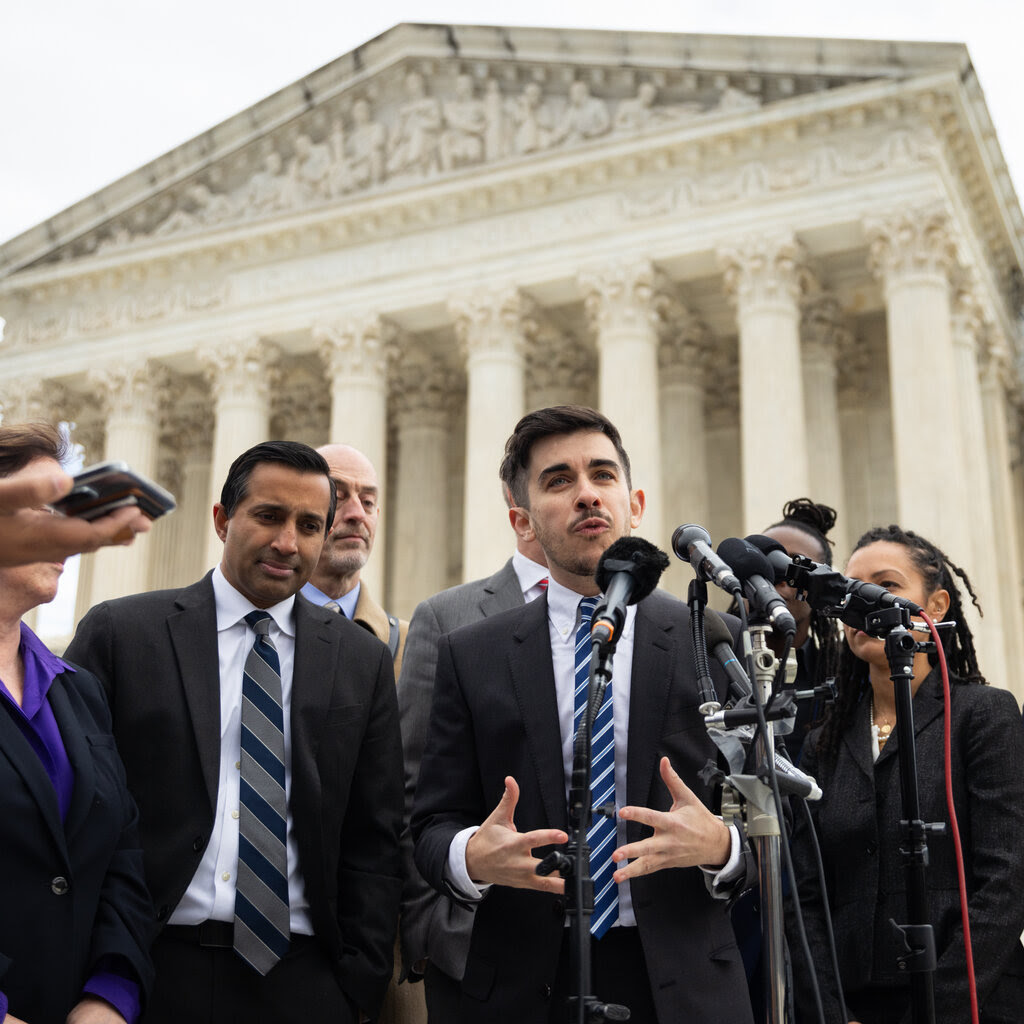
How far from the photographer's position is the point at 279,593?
16.1 feet

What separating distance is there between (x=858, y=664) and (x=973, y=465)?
56.0ft

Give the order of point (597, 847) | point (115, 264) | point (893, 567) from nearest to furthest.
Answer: point (597, 847) < point (893, 567) < point (115, 264)

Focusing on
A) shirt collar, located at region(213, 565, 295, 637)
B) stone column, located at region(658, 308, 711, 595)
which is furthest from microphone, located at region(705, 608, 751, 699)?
stone column, located at region(658, 308, 711, 595)

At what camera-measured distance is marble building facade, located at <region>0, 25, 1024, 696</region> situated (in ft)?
69.9

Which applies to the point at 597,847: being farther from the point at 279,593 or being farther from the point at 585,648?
the point at 279,593

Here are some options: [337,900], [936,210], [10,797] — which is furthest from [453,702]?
[936,210]

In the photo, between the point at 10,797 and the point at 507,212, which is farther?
the point at 507,212

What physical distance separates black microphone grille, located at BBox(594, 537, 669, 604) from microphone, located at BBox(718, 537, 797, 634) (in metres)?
0.24

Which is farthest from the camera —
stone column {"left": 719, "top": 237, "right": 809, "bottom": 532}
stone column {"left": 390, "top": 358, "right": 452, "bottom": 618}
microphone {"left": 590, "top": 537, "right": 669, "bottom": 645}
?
stone column {"left": 390, "top": 358, "right": 452, "bottom": 618}

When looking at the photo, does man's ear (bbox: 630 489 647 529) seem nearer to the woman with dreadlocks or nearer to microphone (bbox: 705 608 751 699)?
microphone (bbox: 705 608 751 699)

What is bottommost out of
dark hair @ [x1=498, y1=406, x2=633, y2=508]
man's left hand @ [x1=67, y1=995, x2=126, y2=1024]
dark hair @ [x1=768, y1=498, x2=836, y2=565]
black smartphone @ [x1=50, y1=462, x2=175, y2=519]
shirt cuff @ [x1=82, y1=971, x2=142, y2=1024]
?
man's left hand @ [x1=67, y1=995, x2=126, y2=1024]

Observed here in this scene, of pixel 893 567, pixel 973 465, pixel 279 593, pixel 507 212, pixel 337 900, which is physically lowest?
pixel 337 900

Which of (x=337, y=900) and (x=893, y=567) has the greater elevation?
(x=893, y=567)

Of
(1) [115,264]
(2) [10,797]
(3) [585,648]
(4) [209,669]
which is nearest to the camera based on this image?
(2) [10,797]
